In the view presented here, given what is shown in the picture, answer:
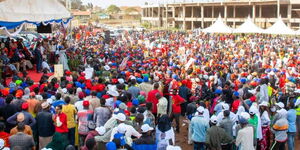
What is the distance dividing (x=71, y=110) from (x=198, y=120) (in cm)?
247

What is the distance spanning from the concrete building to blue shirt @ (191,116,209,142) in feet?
128

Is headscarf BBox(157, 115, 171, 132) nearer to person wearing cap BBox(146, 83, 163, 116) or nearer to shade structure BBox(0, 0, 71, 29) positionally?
person wearing cap BBox(146, 83, 163, 116)

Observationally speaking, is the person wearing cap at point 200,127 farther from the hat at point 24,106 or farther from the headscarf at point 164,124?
the hat at point 24,106

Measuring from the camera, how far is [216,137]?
21.1 feet

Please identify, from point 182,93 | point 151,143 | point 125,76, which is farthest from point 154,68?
point 151,143

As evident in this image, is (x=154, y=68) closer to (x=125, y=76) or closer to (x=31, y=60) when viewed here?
(x=125, y=76)

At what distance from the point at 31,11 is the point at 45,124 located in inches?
279

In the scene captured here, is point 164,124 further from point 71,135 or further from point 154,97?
point 154,97

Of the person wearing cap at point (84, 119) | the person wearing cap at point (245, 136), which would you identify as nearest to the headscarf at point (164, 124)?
A: the person wearing cap at point (245, 136)

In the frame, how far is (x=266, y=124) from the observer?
24.7 ft

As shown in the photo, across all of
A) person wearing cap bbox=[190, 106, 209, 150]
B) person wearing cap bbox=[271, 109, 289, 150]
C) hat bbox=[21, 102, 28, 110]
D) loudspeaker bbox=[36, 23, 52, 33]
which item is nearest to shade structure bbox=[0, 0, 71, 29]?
loudspeaker bbox=[36, 23, 52, 33]

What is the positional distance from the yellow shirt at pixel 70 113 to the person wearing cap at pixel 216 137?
262cm

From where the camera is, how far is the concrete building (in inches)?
1785

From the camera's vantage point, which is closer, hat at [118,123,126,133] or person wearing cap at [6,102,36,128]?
hat at [118,123,126,133]
